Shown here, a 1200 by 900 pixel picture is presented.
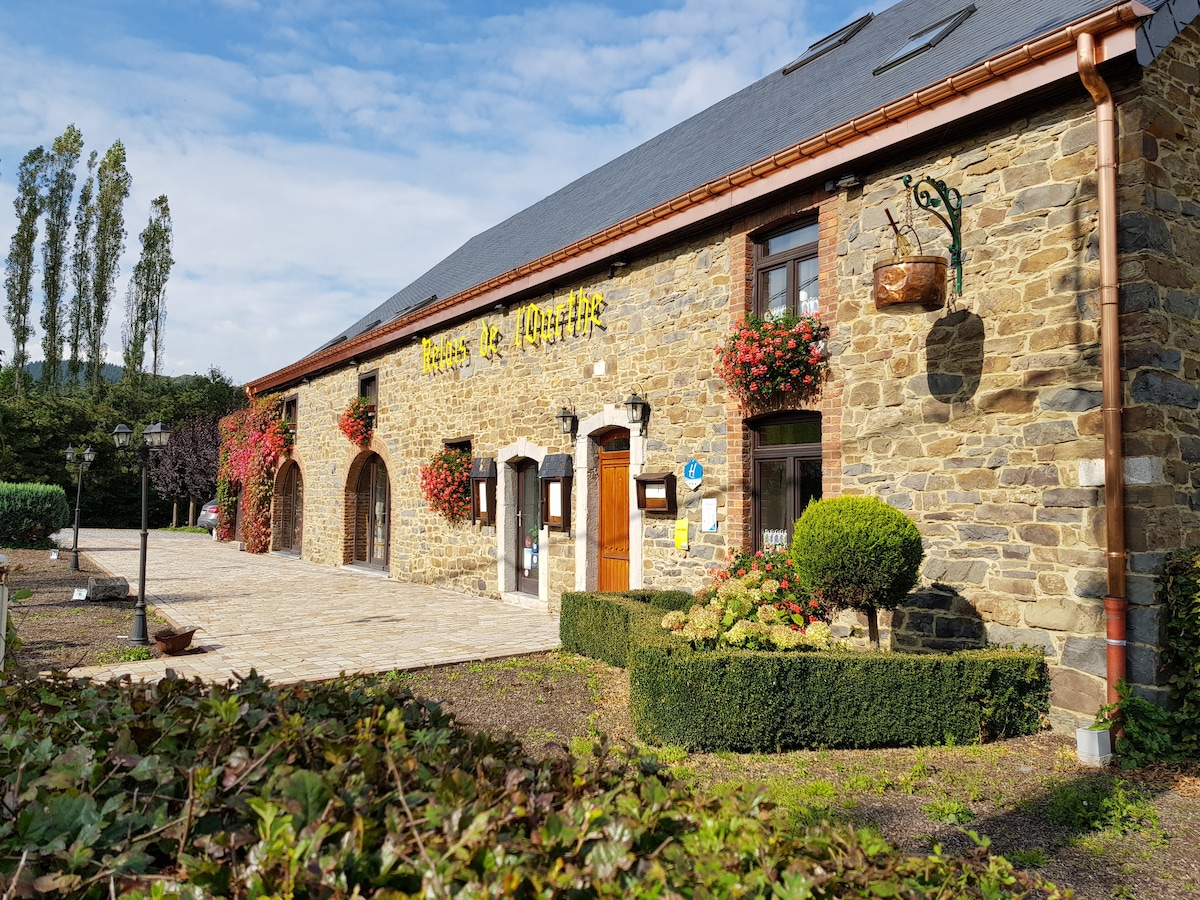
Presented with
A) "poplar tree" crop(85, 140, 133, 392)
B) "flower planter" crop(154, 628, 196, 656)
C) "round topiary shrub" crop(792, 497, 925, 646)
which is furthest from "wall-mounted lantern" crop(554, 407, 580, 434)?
"poplar tree" crop(85, 140, 133, 392)

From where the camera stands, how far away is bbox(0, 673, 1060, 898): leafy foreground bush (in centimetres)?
125

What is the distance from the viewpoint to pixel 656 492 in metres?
8.62

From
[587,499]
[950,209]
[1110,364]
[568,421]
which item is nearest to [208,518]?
[568,421]

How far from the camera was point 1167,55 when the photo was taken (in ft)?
17.7

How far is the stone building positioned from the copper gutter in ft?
0.09

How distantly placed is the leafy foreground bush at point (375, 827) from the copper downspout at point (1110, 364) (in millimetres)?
3906

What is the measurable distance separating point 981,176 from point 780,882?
583cm

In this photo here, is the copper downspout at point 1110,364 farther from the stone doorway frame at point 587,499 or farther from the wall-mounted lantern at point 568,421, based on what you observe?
the wall-mounted lantern at point 568,421

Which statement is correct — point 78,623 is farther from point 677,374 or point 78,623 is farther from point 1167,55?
point 1167,55

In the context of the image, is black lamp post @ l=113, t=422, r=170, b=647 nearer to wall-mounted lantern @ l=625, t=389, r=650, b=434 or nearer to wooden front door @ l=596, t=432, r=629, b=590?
wooden front door @ l=596, t=432, r=629, b=590

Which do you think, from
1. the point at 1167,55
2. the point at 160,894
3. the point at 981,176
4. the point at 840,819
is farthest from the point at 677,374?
the point at 160,894

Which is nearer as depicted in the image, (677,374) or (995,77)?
(995,77)

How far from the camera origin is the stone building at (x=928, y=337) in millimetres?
5066

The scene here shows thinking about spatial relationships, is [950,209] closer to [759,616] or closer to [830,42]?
[759,616]
